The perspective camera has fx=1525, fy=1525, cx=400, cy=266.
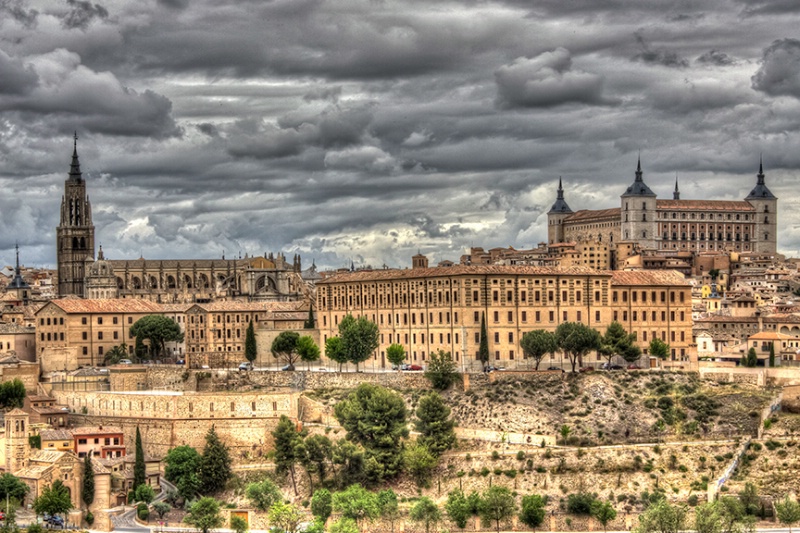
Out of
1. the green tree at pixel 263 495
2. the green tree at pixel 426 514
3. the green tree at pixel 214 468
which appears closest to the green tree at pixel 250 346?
the green tree at pixel 214 468

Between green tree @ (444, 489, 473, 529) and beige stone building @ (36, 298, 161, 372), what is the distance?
4056cm

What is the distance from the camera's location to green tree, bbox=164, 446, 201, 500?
283 feet

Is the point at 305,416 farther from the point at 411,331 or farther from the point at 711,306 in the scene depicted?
the point at 711,306

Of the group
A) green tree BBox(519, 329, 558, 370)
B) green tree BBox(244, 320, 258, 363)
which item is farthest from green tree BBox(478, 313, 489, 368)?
green tree BBox(244, 320, 258, 363)

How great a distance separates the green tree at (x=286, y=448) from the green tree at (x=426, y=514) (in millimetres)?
10266

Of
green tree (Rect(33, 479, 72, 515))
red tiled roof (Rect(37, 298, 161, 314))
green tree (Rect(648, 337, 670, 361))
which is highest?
red tiled roof (Rect(37, 298, 161, 314))

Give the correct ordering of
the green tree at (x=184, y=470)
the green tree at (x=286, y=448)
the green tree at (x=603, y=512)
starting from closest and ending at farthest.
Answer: the green tree at (x=603, y=512), the green tree at (x=184, y=470), the green tree at (x=286, y=448)

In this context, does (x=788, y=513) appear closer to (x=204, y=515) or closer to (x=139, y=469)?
(x=204, y=515)

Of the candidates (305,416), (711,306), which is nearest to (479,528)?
(305,416)

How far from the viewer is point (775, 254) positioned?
648 ft

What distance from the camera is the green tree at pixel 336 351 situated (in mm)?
103188

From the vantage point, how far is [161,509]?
84125 mm

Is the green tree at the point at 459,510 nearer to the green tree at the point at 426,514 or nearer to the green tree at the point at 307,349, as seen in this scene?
the green tree at the point at 426,514

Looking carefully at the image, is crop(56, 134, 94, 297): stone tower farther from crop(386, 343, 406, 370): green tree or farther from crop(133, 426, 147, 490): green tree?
crop(133, 426, 147, 490): green tree
